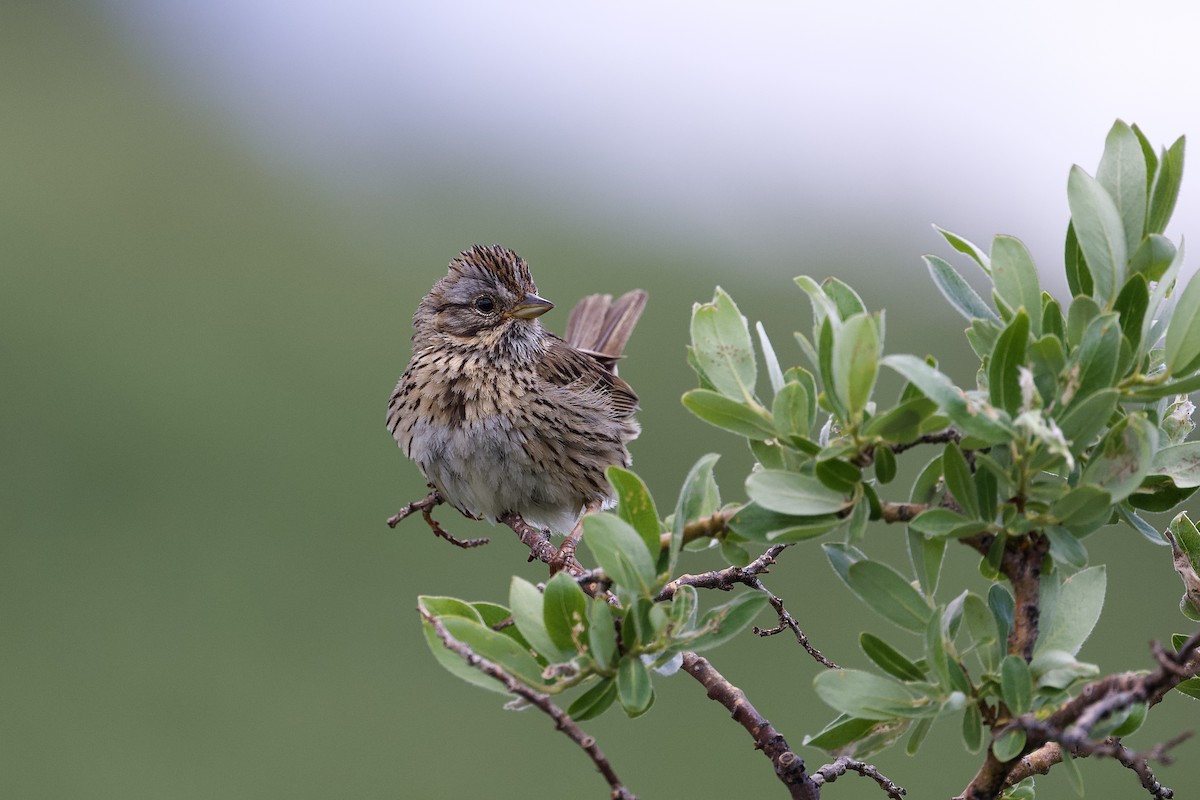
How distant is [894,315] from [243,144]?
36.3 feet

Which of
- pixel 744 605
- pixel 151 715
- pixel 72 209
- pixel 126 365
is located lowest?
pixel 151 715

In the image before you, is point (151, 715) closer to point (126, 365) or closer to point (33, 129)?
point (126, 365)

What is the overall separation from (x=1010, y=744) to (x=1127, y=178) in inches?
22.9

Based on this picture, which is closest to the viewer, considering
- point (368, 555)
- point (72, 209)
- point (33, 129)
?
point (368, 555)

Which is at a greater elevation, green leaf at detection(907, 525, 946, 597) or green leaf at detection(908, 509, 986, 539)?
green leaf at detection(908, 509, 986, 539)

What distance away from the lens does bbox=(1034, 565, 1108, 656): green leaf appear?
1344 millimetres

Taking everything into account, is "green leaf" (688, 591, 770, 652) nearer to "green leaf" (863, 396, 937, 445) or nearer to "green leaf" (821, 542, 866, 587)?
"green leaf" (821, 542, 866, 587)

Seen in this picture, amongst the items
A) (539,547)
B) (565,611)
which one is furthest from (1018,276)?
(539,547)

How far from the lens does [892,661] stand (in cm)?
140

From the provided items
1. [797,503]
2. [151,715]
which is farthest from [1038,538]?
[151,715]

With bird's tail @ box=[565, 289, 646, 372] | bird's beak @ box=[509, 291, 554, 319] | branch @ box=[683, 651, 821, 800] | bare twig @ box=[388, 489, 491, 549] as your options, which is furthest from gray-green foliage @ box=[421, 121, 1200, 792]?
bird's tail @ box=[565, 289, 646, 372]

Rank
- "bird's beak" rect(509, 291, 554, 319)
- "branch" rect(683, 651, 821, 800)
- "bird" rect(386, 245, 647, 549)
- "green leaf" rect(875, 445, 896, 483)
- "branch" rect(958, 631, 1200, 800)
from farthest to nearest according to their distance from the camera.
Answer: 1. "bird's beak" rect(509, 291, 554, 319)
2. "bird" rect(386, 245, 647, 549)
3. "branch" rect(683, 651, 821, 800)
4. "green leaf" rect(875, 445, 896, 483)
5. "branch" rect(958, 631, 1200, 800)

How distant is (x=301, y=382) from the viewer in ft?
48.7

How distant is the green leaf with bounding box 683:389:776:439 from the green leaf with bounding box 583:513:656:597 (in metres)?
0.14
